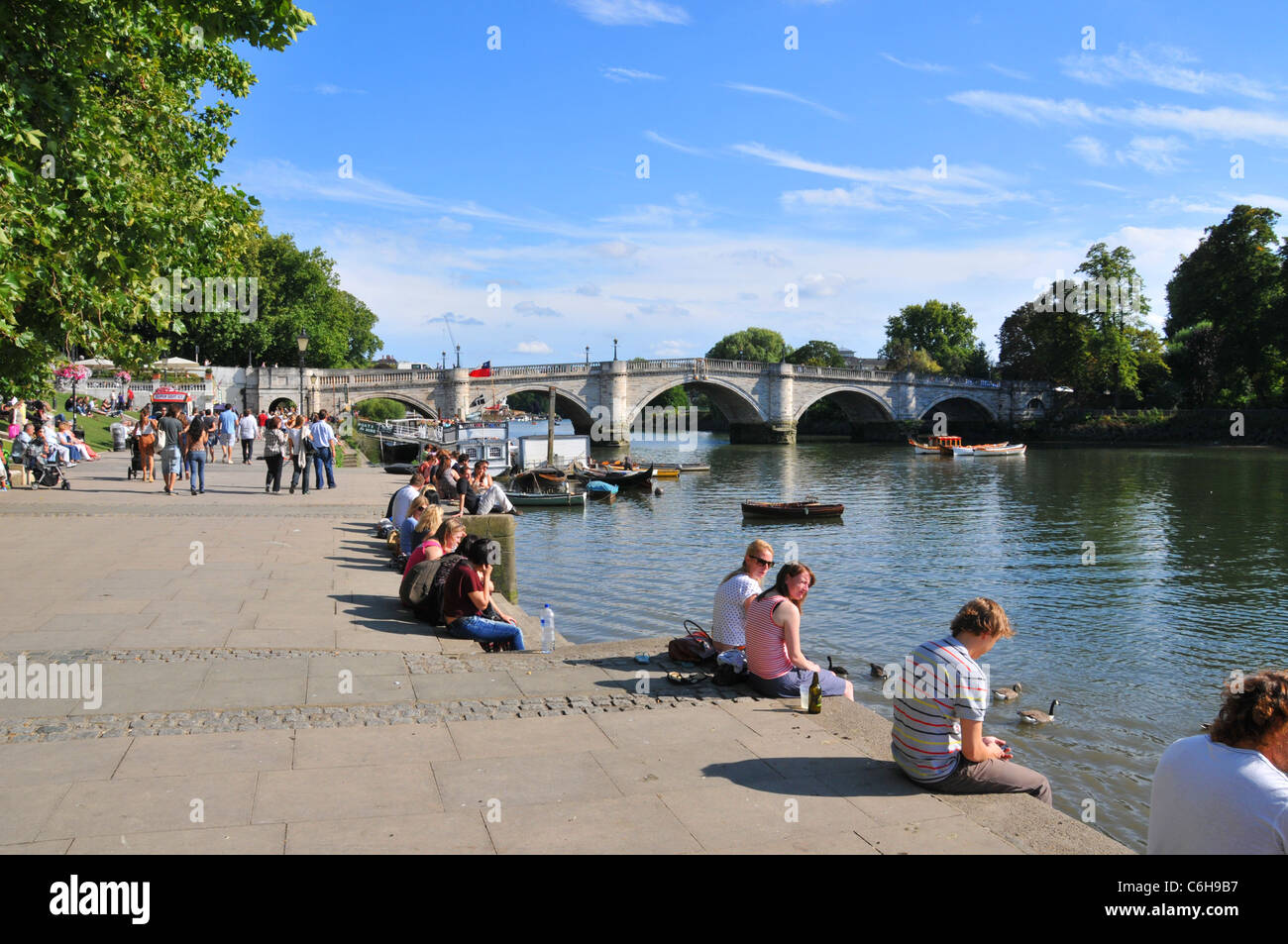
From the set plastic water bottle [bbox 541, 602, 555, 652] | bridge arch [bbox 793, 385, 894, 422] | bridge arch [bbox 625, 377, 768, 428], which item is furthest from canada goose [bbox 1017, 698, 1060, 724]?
bridge arch [bbox 793, 385, 894, 422]

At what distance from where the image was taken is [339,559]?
1217cm

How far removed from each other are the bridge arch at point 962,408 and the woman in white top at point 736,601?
74.0 m

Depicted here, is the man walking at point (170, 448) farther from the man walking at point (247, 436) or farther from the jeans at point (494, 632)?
the jeans at point (494, 632)

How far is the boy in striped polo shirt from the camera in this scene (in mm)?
4770

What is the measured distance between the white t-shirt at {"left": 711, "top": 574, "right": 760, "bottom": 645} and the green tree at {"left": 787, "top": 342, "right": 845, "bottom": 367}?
351 feet

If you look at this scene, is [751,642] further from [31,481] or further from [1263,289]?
[1263,289]

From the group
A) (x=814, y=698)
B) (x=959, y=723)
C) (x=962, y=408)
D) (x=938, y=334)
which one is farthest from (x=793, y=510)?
(x=938, y=334)

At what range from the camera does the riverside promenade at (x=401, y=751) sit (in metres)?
4.32

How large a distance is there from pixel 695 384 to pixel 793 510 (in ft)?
143

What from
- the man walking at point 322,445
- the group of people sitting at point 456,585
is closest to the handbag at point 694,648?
the group of people sitting at point 456,585

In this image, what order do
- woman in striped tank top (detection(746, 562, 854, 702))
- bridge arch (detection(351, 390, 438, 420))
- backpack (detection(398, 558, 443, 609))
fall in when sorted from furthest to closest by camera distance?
1. bridge arch (detection(351, 390, 438, 420))
2. backpack (detection(398, 558, 443, 609))
3. woman in striped tank top (detection(746, 562, 854, 702))

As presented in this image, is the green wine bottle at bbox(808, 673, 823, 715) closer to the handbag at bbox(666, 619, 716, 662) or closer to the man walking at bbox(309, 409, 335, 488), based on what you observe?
the handbag at bbox(666, 619, 716, 662)

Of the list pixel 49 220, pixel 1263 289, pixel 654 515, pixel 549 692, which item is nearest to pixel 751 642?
pixel 549 692

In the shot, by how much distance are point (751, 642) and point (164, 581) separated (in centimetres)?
669
